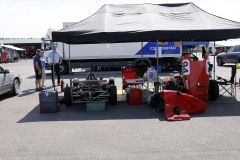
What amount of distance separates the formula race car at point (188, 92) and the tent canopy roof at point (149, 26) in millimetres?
778

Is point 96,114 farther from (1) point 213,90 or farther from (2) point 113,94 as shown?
(1) point 213,90

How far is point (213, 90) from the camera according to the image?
24.7ft

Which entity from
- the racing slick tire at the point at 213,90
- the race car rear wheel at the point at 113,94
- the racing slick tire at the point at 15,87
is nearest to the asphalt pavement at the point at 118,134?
the race car rear wheel at the point at 113,94

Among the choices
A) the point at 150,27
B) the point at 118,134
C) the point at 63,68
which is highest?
the point at 150,27

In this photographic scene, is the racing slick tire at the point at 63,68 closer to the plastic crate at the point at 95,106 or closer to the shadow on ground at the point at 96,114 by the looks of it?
the shadow on ground at the point at 96,114

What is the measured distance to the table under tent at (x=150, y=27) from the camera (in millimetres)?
6879

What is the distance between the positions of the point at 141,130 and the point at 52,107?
272 cm

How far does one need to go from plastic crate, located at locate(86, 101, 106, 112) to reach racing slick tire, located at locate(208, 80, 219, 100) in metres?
3.34

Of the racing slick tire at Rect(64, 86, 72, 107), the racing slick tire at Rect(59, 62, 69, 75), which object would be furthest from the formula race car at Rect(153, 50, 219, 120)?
the racing slick tire at Rect(59, 62, 69, 75)

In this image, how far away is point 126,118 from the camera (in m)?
5.82

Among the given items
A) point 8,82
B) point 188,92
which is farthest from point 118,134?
point 8,82

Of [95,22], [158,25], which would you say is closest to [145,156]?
[158,25]

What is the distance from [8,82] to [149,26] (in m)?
5.06

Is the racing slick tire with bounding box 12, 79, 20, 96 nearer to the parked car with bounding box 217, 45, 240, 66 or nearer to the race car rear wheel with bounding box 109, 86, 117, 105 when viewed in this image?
the race car rear wheel with bounding box 109, 86, 117, 105
